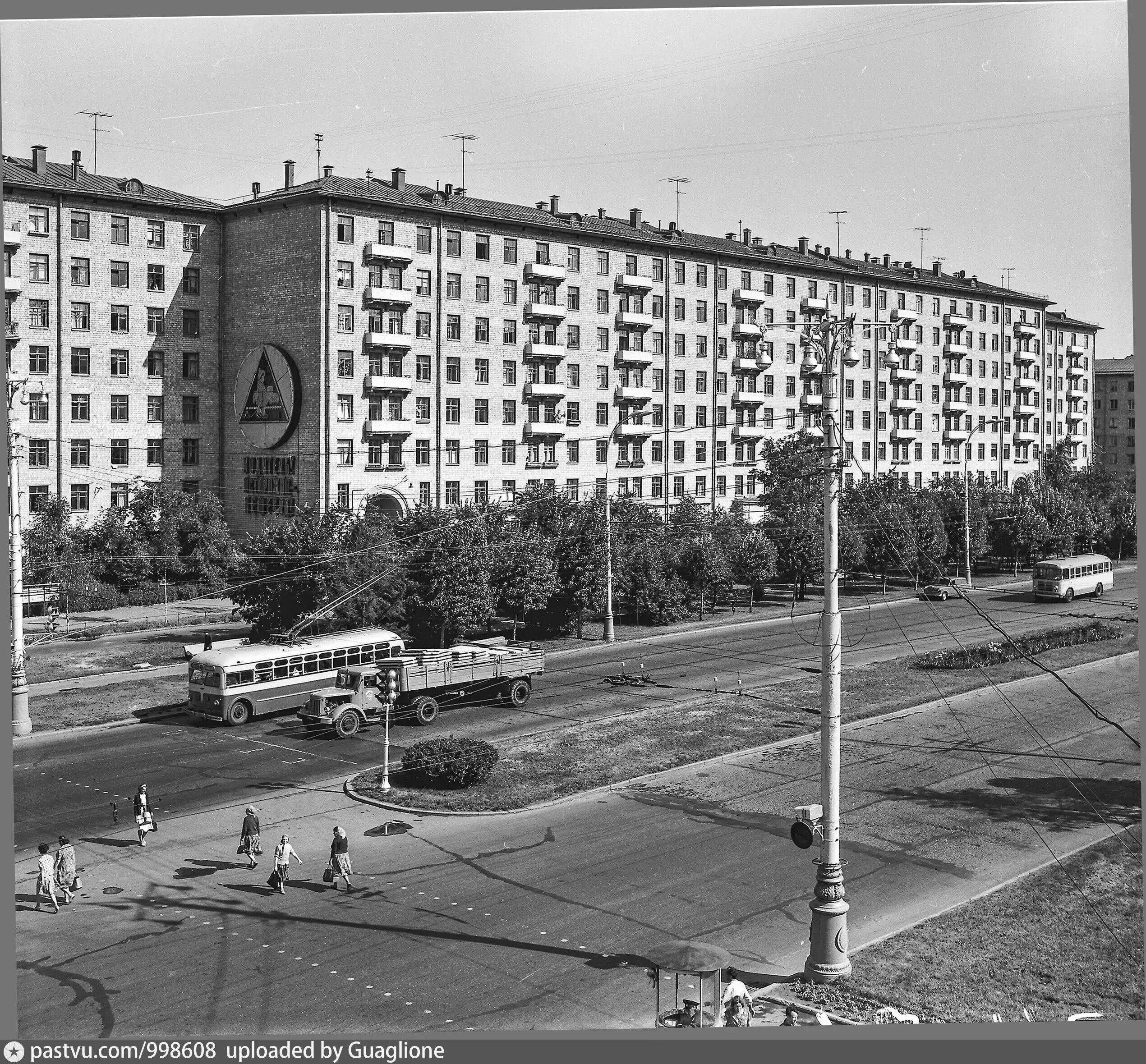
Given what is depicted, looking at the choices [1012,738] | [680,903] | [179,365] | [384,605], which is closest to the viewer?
[680,903]

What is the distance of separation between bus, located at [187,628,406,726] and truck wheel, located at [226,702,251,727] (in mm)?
20

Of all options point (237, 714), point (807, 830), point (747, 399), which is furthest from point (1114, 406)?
point (807, 830)

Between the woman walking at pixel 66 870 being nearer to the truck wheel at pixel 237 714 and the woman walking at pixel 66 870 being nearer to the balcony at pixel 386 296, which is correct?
the truck wheel at pixel 237 714

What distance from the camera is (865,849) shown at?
2542cm

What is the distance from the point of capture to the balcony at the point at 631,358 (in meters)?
76.3

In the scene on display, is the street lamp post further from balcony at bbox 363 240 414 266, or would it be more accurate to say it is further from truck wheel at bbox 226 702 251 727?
balcony at bbox 363 240 414 266

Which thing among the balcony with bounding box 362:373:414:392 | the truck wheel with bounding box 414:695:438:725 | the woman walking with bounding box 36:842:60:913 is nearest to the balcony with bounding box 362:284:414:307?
the balcony with bounding box 362:373:414:392

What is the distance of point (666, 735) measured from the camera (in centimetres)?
3538

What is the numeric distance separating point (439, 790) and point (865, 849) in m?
10.5

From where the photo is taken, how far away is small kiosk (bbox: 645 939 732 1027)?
54.7 feet

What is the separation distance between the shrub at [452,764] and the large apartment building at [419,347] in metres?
31.3

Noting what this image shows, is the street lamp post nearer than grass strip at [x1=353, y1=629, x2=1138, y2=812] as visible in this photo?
Yes

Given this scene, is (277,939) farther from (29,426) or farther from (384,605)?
(29,426)

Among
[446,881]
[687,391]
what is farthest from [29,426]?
[446,881]
